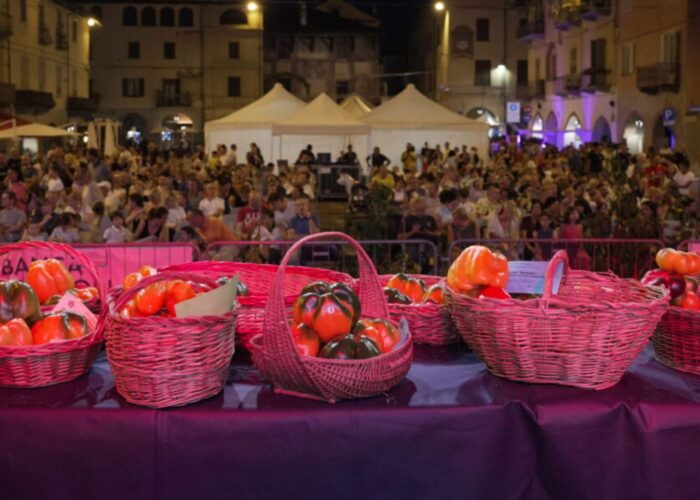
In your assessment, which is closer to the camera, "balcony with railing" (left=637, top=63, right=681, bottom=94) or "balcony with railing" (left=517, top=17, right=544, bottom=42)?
"balcony with railing" (left=637, top=63, right=681, bottom=94)

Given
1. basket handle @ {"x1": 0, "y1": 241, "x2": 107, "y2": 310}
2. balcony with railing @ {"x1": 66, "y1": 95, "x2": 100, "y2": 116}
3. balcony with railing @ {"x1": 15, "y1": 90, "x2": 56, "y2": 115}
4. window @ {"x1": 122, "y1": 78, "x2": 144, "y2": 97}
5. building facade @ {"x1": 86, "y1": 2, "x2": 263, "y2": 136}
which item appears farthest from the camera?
window @ {"x1": 122, "y1": 78, "x2": 144, "y2": 97}

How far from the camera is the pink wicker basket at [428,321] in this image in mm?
4066

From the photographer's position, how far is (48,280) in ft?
13.7

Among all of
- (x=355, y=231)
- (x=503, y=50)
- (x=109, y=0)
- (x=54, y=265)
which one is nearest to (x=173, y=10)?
(x=109, y=0)

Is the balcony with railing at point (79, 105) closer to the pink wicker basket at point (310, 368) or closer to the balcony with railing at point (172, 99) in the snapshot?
the balcony with railing at point (172, 99)

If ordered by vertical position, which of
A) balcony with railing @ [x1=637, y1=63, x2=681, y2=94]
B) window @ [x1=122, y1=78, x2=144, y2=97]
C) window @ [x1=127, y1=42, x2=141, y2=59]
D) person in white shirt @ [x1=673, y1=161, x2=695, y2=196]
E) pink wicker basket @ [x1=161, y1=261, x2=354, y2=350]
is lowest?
pink wicker basket @ [x1=161, y1=261, x2=354, y2=350]

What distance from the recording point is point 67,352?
139 inches

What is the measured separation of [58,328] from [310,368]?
1.03m

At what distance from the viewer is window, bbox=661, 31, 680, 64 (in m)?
30.5

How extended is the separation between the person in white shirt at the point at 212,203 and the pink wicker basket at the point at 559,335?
10.4 metres

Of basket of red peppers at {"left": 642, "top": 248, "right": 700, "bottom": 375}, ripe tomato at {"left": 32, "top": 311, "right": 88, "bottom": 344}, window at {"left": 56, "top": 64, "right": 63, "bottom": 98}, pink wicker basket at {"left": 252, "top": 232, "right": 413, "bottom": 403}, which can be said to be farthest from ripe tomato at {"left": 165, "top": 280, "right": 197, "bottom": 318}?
window at {"left": 56, "top": 64, "right": 63, "bottom": 98}

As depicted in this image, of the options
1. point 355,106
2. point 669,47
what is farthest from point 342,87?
point 355,106

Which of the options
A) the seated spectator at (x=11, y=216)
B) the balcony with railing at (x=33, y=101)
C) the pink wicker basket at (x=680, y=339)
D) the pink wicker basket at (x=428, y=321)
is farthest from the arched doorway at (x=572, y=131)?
the pink wicker basket at (x=680, y=339)

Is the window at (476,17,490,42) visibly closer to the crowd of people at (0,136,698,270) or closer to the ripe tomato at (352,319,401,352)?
the crowd of people at (0,136,698,270)
